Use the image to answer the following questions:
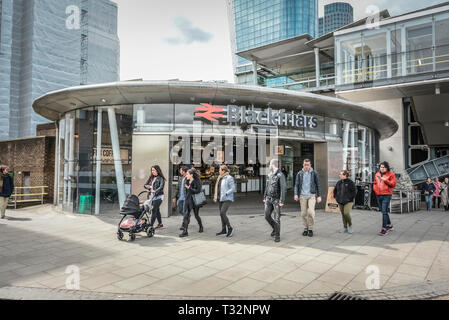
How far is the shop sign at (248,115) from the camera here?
36.3ft

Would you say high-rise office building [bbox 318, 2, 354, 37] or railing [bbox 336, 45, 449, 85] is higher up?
high-rise office building [bbox 318, 2, 354, 37]

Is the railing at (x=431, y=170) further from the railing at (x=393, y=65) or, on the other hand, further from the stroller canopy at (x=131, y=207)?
the stroller canopy at (x=131, y=207)

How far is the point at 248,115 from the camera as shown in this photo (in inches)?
444

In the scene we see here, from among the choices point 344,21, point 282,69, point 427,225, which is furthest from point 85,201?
point 344,21

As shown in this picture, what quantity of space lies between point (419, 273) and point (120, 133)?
9766 mm

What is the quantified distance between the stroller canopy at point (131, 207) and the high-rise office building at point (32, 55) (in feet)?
156

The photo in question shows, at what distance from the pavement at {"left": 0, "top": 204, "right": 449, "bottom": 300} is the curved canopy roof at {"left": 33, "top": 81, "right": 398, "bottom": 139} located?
4.55 m

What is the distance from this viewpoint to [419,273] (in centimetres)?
462

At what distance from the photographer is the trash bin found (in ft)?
35.8

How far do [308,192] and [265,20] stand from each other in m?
79.4

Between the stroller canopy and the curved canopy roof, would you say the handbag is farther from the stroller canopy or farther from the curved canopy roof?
the curved canopy roof

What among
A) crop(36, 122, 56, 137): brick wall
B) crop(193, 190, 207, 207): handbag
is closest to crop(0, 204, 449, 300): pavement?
crop(193, 190, 207, 207): handbag

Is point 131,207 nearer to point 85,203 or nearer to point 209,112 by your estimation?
point 85,203

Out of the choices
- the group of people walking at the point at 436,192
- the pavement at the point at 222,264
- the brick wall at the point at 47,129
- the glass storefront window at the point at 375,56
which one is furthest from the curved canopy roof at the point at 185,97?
the glass storefront window at the point at 375,56
